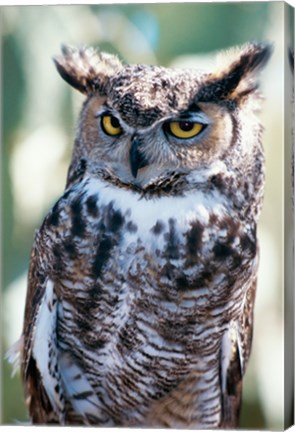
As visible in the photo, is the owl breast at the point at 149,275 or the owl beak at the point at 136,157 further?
the owl breast at the point at 149,275

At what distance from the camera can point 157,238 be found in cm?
303

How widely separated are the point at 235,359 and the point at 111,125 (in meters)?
0.84

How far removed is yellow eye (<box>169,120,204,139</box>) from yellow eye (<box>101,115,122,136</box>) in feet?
0.53

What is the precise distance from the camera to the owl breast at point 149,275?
3.02m

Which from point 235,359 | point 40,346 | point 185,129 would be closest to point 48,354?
point 40,346

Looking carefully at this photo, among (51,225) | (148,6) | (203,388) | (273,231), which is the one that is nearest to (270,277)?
(273,231)

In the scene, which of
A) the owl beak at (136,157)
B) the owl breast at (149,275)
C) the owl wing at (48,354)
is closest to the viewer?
the owl beak at (136,157)

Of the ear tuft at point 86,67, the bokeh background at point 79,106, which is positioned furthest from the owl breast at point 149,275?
the ear tuft at point 86,67

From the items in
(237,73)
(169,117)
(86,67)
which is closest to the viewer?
(169,117)

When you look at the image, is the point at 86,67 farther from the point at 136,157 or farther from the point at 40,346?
the point at 40,346

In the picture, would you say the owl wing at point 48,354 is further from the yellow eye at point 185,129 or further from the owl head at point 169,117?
the yellow eye at point 185,129

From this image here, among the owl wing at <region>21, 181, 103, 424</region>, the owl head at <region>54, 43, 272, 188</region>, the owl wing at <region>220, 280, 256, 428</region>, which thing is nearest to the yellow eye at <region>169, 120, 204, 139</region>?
the owl head at <region>54, 43, 272, 188</region>

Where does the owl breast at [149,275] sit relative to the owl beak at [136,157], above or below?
below

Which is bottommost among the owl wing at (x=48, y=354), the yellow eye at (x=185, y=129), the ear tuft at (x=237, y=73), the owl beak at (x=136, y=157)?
the owl wing at (x=48, y=354)
